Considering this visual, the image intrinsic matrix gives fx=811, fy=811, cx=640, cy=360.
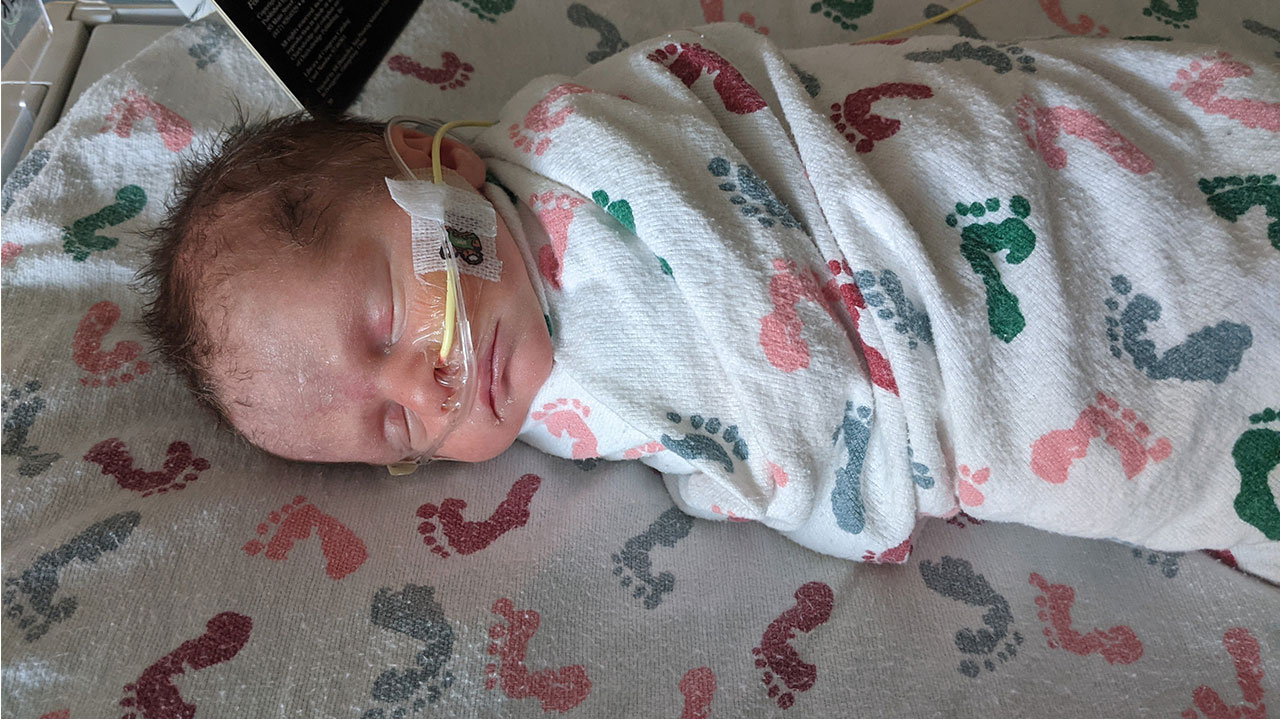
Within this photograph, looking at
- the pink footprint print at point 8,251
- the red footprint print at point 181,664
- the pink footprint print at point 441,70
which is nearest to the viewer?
the red footprint print at point 181,664

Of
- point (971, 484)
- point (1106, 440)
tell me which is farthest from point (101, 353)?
point (1106, 440)

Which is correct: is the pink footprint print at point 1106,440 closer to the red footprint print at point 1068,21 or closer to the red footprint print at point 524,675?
the red footprint print at point 524,675

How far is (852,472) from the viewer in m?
0.95

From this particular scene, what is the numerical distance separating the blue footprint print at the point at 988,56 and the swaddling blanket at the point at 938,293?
0.02 meters

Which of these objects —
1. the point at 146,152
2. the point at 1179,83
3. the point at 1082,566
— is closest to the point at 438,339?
the point at 146,152

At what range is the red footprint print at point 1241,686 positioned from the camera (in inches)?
34.3

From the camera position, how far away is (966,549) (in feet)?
3.45

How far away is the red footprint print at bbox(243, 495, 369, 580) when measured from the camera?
0.94 metres

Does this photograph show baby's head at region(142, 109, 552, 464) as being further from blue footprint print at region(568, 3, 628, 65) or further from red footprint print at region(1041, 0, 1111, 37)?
red footprint print at region(1041, 0, 1111, 37)

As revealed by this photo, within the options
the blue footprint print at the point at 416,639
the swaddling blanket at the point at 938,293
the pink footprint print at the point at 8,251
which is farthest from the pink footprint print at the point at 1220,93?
the pink footprint print at the point at 8,251

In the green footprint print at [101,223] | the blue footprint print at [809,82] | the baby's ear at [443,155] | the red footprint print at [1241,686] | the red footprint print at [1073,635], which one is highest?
the blue footprint print at [809,82]

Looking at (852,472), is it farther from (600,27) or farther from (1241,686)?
(600,27)

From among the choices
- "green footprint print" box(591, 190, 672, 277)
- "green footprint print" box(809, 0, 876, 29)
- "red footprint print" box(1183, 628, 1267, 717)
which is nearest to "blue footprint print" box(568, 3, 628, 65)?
"green footprint print" box(809, 0, 876, 29)

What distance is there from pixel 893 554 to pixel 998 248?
391 mm
